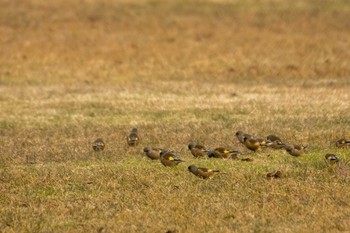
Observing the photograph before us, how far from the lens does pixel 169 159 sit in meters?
14.4

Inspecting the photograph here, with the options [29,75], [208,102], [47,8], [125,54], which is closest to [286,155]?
[208,102]

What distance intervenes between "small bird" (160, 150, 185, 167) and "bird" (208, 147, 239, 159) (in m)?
1.05

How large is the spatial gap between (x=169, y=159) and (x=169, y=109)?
9.20 m

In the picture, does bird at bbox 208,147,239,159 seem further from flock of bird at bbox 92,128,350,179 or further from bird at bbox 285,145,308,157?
bird at bbox 285,145,308,157

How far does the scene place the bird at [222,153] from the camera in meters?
15.2

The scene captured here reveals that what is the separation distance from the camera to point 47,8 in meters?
44.0

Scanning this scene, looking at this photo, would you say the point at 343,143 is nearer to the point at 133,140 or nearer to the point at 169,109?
the point at 133,140

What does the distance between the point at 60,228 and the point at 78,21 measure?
104 ft

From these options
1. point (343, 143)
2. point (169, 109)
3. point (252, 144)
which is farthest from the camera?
point (169, 109)

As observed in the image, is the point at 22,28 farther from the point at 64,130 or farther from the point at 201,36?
the point at 64,130

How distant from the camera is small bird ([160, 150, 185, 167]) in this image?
47.1 feet

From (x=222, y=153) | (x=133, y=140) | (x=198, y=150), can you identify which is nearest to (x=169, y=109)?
(x=133, y=140)

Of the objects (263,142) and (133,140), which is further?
(133,140)

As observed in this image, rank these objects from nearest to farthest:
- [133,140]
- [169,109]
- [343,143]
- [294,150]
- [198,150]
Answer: [294,150] < [198,150] < [343,143] < [133,140] < [169,109]
